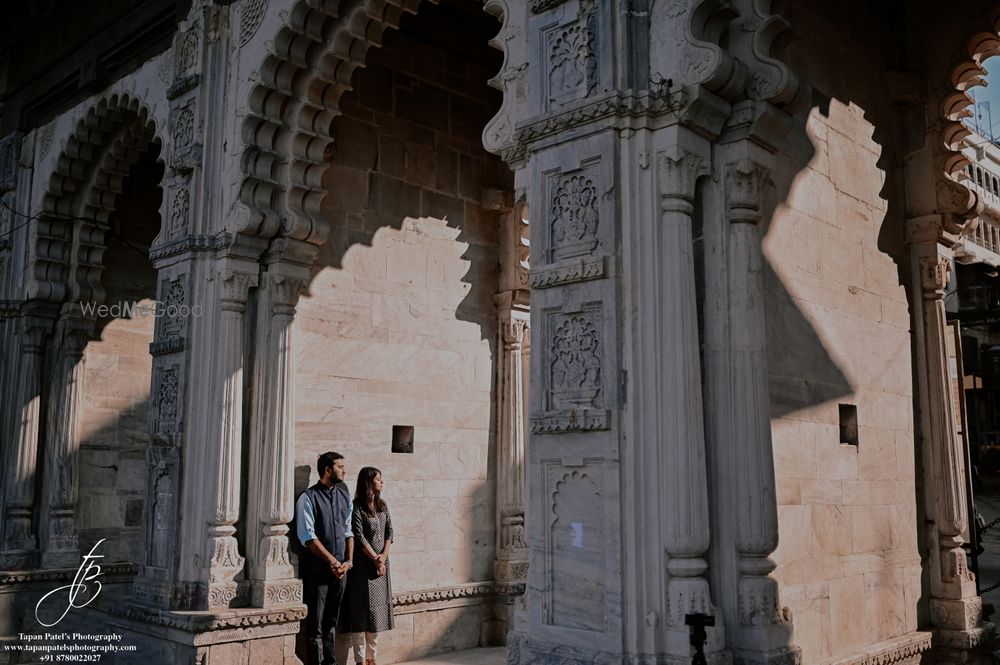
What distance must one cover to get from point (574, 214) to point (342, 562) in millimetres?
3155

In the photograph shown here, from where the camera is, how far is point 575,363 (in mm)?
4109

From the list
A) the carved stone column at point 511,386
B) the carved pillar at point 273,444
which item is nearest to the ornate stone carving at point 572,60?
the carved pillar at point 273,444

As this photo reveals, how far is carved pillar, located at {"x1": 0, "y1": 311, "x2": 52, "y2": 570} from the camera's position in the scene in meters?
8.31

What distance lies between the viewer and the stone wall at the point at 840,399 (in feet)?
15.4

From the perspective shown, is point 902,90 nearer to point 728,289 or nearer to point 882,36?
point 882,36

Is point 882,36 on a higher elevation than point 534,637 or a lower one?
higher

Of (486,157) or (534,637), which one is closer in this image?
(534,637)

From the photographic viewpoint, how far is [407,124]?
25.9 ft

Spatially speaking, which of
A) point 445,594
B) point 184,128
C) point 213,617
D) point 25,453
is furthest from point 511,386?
point 25,453

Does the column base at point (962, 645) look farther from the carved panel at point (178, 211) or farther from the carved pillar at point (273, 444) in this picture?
the carved panel at point (178, 211)

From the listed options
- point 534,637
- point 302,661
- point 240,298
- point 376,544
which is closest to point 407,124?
point 240,298

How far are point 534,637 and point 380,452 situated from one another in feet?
11.3

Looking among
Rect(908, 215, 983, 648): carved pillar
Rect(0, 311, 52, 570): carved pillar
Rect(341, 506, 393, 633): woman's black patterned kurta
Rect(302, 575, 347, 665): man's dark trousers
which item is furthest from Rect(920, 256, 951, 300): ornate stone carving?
Rect(0, 311, 52, 570): carved pillar

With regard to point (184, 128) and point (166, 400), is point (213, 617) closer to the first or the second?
point (166, 400)
